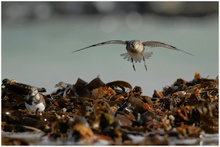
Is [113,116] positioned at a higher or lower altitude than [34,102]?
lower

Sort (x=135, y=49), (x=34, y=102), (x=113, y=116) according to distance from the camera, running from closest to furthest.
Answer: (x=113, y=116) → (x=34, y=102) → (x=135, y=49)

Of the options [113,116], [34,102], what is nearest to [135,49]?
[34,102]

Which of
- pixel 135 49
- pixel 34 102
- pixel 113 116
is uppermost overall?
pixel 135 49

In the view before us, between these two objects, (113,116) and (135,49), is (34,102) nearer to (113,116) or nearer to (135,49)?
(113,116)

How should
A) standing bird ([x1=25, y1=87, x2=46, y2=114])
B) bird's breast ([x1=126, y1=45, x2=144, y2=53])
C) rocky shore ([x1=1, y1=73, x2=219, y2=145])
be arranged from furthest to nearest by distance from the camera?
bird's breast ([x1=126, y1=45, x2=144, y2=53]) < standing bird ([x1=25, y1=87, x2=46, y2=114]) < rocky shore ([x1=1, y1=73, x2=219, y2=145])

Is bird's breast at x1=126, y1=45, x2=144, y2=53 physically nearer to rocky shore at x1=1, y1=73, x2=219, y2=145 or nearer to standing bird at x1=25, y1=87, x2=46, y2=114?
rocky shore at x1=1, y1=73, x2=219, y2=145

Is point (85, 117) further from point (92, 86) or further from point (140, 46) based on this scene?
point (140, 46)

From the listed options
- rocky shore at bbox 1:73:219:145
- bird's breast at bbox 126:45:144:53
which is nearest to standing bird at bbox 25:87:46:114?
rocky shore at bbox 1:73:219:145

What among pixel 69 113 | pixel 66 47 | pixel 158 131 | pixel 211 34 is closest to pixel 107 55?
pixel 66 47
